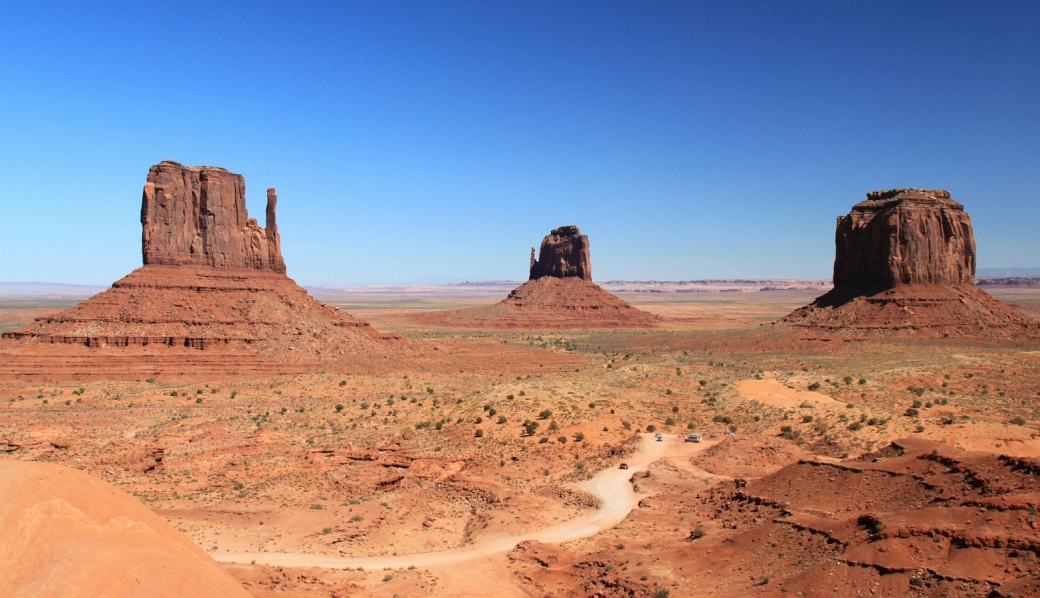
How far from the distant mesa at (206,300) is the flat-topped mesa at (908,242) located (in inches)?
2101

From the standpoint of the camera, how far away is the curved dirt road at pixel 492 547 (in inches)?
713

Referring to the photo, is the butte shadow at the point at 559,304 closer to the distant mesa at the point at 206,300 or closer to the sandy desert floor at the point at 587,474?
the distant mesa at the point at 206,300

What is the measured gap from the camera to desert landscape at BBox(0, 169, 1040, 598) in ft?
43.4

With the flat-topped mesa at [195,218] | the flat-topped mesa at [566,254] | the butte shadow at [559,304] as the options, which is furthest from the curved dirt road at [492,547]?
the flat-topped mesa at [566,254]

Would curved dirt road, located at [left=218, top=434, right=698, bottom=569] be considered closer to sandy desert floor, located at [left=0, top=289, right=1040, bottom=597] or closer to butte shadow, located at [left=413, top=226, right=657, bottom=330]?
sandy desert floor, located at [left=0, top=289, right=1040, bottom=597]

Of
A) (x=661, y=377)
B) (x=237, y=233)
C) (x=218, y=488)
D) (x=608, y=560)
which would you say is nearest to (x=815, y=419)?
(x=661, y=377)

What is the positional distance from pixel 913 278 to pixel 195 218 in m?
70.2

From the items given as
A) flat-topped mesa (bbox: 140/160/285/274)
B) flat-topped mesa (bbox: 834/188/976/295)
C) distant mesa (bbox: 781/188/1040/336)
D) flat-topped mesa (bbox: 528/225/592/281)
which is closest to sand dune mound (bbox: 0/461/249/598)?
flat-topped mesa (bbox: 140/160/285/274)

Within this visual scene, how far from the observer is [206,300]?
55.6m

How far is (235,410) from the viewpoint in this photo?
4006cm

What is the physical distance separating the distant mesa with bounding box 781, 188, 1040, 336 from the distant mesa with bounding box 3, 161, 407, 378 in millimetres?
49042

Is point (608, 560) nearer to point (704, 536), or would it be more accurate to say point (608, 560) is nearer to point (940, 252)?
point (704, 536)

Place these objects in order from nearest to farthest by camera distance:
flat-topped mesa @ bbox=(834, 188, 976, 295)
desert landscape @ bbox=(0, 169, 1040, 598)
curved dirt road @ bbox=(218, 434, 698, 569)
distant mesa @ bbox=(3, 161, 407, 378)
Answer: desert landscape @ bbox=(0, 169, 1040, 598), curved dirt road @ bbox=(218, 434, 698, 569), distant mesa @ bbox=(3, 161, 407, 378), flat-topped mesa @ bbox=(834, 188, 976, 295)

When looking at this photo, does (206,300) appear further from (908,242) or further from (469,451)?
(908,242)
